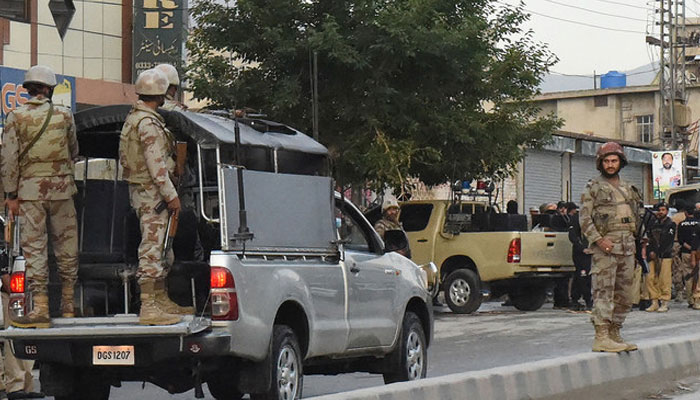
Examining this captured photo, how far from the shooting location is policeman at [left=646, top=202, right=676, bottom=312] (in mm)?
25516

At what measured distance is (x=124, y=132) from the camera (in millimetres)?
9805

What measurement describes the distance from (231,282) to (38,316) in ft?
4.62

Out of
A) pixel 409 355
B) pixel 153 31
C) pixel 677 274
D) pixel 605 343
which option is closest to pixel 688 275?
pixel 677 274

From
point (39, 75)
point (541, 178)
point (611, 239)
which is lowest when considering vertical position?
point (611, 239)

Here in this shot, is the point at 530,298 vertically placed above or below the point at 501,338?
above

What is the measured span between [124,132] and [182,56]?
665 inches

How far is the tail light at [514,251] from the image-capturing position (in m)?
23.5

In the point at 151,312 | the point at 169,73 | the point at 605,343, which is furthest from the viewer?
the point at 605,343

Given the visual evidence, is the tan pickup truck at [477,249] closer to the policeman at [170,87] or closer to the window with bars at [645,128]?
the policeman at [170,87]

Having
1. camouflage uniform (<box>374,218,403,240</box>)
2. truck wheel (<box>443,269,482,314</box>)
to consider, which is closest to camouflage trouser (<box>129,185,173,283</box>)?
camouflage uniform (<box>374,218,403,240</box>)

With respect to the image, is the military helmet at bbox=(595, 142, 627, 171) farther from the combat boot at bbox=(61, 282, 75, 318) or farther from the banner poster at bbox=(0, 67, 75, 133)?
the banner poster at bbox=(0, 67, 75, 133)

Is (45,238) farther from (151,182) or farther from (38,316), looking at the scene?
(151,182)

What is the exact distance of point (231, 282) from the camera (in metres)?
9.25

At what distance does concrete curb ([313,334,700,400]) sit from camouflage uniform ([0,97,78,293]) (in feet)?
9.14
